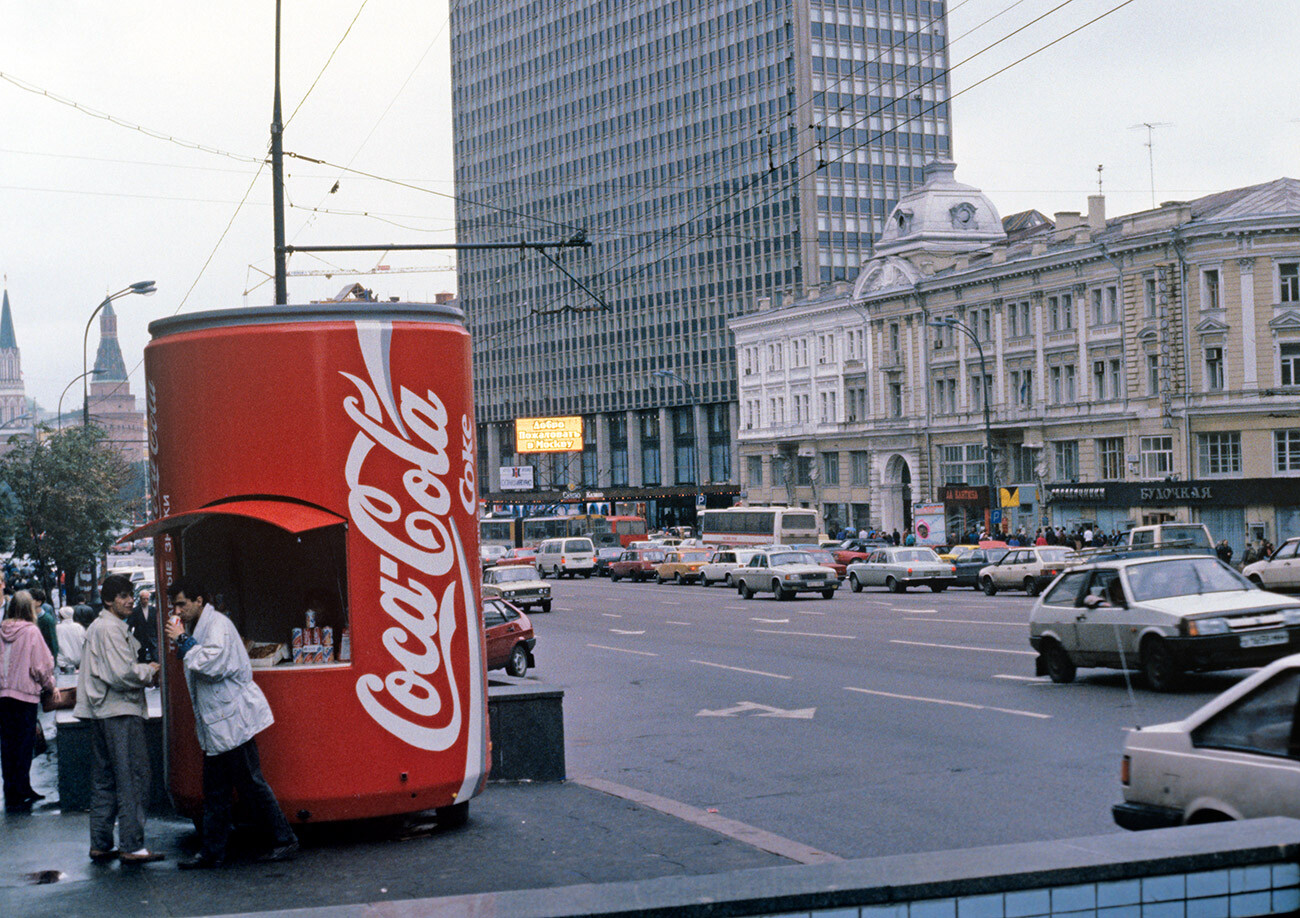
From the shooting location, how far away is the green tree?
166 ft

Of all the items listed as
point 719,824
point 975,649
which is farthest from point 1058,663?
point 719,824

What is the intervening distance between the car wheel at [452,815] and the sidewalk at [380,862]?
6 centimetres

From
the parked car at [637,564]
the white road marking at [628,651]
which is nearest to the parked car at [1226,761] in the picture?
the white road marking at [628,651]

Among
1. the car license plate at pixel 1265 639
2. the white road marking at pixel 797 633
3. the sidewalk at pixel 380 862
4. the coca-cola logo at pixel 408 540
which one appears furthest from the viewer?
the white road marking at pixel 797 633

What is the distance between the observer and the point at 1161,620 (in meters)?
17.3

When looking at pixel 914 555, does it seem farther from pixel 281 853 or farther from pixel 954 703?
pixel 281 853

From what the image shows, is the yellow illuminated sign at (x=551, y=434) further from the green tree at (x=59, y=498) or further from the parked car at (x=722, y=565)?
the green tree at (x=59, y=498)

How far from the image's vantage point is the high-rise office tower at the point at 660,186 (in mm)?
114375

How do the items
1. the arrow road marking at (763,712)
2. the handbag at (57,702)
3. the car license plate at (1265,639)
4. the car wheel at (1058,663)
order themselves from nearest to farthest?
the handbag at (57,702)
the car license plate at (1265,639)
the arrow road marking at (763,712)
the car wheel at (1058,663)

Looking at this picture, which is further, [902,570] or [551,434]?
[551,434]

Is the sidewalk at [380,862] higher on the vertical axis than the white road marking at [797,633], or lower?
higher

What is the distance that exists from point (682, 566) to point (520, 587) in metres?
17.9

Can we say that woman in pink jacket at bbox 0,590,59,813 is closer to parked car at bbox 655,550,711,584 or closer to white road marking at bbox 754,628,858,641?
white road marking at bbox 754,628,858,641

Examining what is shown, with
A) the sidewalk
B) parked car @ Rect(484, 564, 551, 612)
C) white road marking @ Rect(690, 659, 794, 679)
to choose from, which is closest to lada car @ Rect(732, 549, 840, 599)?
parked car @ Rect(484, 564, 551, 612)
